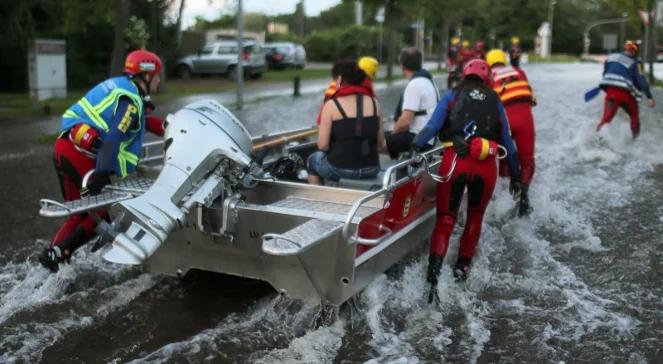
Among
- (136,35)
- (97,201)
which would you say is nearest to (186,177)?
(97,201)

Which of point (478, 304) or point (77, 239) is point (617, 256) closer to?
point (478, 304)

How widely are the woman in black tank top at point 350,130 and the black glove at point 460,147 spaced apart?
593mm

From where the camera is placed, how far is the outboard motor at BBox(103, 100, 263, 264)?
4.76 meters

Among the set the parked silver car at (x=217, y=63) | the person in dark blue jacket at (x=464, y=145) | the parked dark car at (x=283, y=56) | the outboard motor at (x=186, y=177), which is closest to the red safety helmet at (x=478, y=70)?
the person in dark blue jacket at (x=464, y=145)

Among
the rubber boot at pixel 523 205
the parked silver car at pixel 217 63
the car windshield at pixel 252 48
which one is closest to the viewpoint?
the rubber boot at pixel 523 205

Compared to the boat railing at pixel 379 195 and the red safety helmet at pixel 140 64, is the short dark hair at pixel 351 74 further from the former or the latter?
the red safety helmet at pixel 140 64

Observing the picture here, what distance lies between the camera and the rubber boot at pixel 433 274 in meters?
5.79

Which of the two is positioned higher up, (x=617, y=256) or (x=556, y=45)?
(x=556, y=45)

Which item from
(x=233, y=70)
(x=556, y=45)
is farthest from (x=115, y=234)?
(x=556, y=45)

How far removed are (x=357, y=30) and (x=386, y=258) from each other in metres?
47.6

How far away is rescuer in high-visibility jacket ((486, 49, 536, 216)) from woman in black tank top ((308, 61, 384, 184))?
278cm

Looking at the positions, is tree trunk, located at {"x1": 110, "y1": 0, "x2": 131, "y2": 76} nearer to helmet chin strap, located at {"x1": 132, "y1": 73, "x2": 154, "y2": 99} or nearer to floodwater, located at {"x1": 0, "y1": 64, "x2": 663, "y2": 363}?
floodwater, located at {"x1": 0, "y1": 64, "x2": 663, "y2": 363}

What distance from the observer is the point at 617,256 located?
7047 mm

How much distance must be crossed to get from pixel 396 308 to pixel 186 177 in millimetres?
1836
